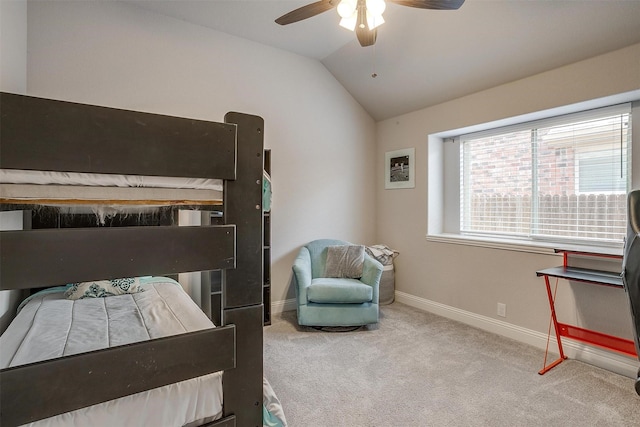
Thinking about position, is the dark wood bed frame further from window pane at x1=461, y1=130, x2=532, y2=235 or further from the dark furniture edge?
window pane at x1=461, y1=130, x2=532, y2=235

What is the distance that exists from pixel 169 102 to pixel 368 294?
2574mm

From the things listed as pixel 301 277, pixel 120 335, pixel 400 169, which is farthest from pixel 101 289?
pixel 400 169

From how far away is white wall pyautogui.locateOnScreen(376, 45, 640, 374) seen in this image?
93.0 inches

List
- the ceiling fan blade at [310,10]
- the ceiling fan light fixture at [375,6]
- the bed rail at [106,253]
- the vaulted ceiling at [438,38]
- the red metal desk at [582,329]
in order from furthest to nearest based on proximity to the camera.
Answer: the vaulted ceiling at [438,38] → the red metal desk at [582,329] → the ceiling fan blade at [310,10] → the ceiling fan light fixture at [375,6] → the bed rail at [106,253]

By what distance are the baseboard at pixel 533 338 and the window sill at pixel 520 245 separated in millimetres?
688

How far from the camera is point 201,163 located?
0.88 metres

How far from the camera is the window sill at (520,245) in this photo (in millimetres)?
2488

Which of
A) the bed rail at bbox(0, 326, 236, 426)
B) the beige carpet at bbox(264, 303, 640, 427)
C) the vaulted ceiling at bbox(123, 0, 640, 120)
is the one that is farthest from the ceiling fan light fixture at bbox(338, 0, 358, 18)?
the beige carpet at bbox(264, 303, 640, 427)

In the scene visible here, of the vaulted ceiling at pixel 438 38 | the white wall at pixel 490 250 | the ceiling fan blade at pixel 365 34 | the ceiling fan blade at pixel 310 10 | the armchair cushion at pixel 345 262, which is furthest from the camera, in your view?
the armchair cushion at pixel 345 262

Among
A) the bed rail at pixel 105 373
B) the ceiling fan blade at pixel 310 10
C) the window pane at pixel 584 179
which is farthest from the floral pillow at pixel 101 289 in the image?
the window pane at pixel 584 179

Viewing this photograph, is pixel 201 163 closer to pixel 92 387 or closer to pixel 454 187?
pixel 92 387

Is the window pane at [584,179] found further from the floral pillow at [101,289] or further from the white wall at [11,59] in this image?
the white wall at [11,59]

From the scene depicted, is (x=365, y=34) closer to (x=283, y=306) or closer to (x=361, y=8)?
(x=361, y=8)

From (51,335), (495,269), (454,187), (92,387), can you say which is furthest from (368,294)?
(92,387)
